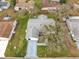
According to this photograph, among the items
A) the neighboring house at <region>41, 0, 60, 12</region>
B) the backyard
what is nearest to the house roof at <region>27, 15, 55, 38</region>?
the backyard

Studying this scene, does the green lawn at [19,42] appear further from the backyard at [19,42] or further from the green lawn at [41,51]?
the green lawn at [41,51]

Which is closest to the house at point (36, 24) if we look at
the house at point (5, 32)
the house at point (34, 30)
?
the house at point (34, 30)

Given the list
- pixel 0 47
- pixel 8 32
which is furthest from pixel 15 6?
pixel 0 47

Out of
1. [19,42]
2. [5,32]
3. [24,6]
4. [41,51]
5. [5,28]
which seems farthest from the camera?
[24,6]

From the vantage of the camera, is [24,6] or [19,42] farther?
[24,6]

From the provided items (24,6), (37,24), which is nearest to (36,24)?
(37,24)

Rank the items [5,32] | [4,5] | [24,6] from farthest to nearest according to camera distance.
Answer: [4,5], [24,6], [5,32]

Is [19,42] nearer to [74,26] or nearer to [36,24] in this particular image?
[36,24]
